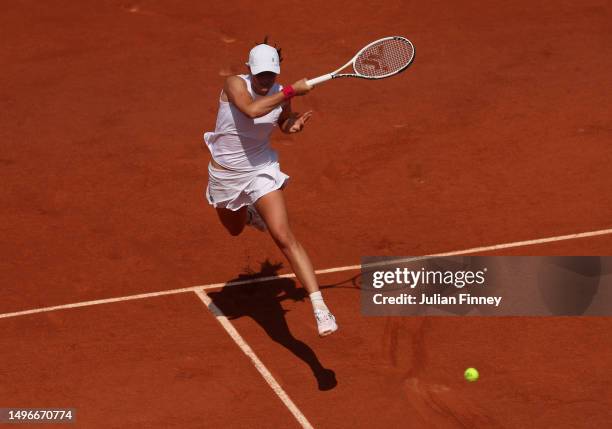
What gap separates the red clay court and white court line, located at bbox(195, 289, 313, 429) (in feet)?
0.08

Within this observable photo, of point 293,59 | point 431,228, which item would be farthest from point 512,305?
point 293,59

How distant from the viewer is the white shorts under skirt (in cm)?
916

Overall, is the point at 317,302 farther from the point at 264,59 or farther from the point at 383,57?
the point at 383,57

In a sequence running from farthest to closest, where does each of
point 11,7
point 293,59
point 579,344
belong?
point 11,7 → point 293,59 → point 579,344

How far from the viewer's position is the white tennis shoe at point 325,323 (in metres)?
8.49

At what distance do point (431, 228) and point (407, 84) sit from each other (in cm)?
325

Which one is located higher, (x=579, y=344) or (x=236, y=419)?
(x=236, y=419)

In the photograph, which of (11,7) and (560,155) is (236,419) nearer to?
(560,155)

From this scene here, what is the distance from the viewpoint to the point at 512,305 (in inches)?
386

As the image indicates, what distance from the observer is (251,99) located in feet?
29.1

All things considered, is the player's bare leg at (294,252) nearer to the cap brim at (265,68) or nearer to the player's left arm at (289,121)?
the player's left arm at (289,121)

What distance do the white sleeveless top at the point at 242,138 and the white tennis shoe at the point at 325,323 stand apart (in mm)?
1409

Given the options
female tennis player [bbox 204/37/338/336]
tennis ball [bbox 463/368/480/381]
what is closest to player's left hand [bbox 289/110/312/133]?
female tennis player [bbox 204/37/338/336]

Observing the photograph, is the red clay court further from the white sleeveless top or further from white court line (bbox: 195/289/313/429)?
the white sleeveless top
